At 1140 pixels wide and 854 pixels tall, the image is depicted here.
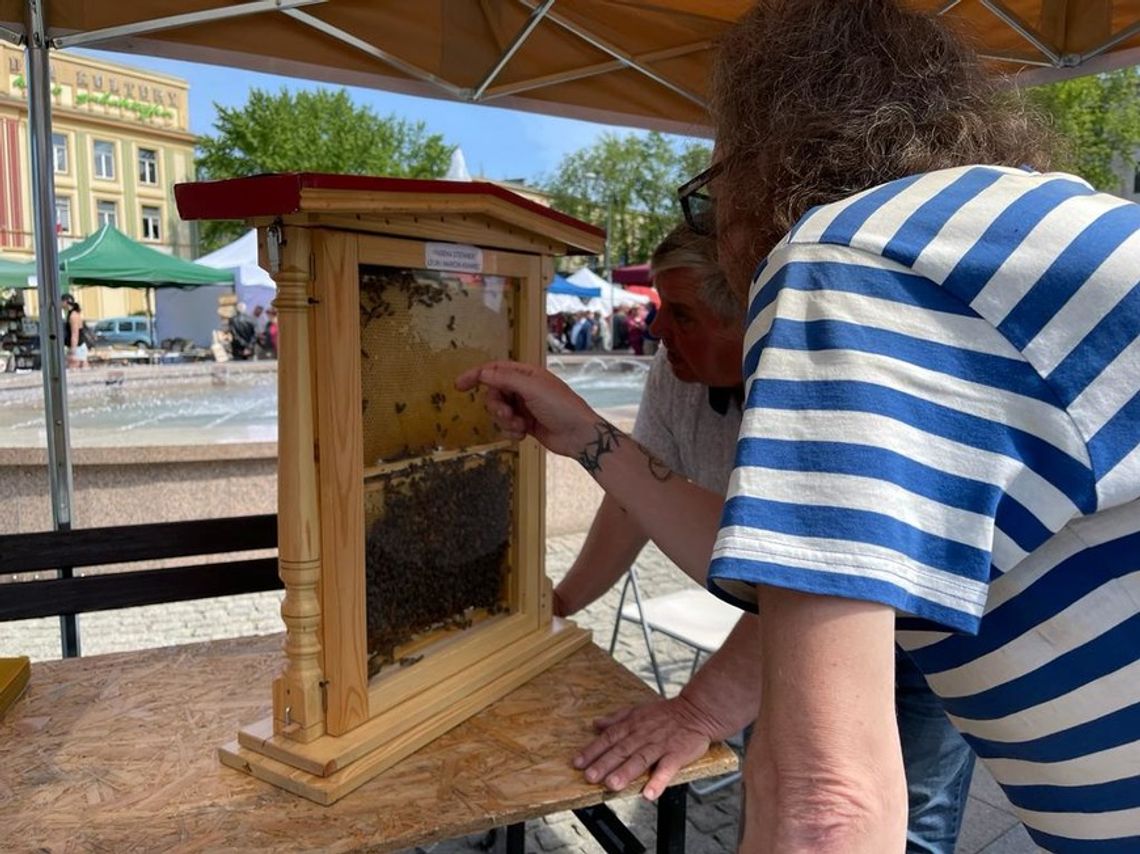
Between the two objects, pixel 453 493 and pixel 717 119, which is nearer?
pixel 717 119

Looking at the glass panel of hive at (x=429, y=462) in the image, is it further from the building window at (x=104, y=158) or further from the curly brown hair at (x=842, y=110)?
the building window at (x=104, y=158)

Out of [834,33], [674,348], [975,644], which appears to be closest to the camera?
[975,644]

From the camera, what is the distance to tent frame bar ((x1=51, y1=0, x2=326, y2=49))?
106 inches

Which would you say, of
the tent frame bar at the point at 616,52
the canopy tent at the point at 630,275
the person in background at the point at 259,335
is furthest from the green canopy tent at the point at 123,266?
the tent frame bar at the point at 616,52

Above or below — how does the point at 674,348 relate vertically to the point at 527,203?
below

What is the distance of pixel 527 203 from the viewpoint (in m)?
1.70

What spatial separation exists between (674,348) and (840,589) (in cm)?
157

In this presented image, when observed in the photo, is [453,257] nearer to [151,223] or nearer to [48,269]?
[48,269]

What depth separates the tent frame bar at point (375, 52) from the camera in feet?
9.43

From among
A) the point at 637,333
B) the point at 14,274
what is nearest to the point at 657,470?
the point at 14,274

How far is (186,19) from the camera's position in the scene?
2686 mm

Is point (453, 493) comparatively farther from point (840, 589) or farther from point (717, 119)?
point (840, 589)

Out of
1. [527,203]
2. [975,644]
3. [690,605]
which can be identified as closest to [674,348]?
[527,203]

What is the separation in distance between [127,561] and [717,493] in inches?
77.3
